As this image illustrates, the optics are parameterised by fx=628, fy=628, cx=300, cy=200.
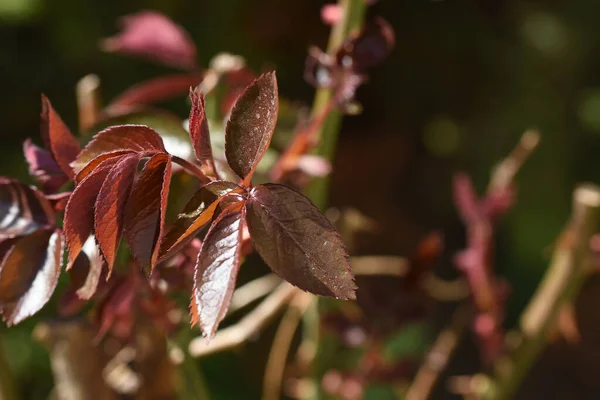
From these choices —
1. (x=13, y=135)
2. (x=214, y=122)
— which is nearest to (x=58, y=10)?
(x=13, y=135)

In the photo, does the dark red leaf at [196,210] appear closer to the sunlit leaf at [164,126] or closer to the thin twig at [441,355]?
the sunlit leaf at [164,126]

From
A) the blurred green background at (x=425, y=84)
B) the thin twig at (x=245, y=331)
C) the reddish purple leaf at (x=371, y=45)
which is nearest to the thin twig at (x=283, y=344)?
the thin twig at (x=245, y=331)

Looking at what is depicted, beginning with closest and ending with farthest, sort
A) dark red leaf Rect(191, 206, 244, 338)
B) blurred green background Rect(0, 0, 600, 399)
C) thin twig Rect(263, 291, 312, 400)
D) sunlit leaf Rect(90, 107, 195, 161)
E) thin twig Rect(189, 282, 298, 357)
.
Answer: dark red leaf Rect(191, 206, 244, 338)
sunlit leaf Rect(90, 107, 195, 161)
thin twig Rect(189, 282, 298, 357)
thin twig Rect(263, 291, 312, 400)
blurred green background Rect(0, 0, 600, 399)

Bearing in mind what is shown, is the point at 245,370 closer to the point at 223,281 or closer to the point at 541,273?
the point at 541,273

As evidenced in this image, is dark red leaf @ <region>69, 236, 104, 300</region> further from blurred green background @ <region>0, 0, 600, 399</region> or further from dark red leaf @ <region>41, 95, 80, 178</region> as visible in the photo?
blurred green background @ <region>0, 0, 600, 399</region>

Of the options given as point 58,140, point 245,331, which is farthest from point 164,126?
point 245,331

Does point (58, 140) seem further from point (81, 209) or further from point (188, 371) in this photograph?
point (188, 371)

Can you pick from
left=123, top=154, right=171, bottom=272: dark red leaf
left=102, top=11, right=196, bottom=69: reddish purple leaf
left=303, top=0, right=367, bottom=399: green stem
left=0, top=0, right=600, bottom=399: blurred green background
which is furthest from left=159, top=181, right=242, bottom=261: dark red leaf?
left=0, top=0, right=600, bottom=399: blurred green background
